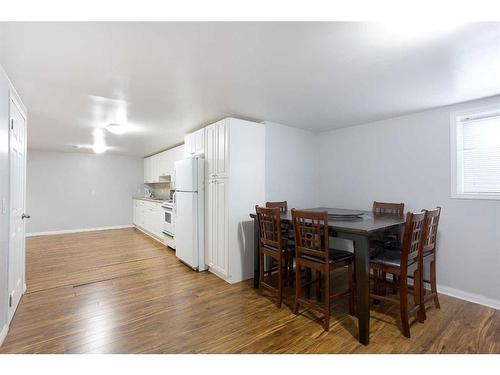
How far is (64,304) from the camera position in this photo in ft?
8.42

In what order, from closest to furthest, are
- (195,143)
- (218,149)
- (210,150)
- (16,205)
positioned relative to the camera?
(16,205), (218,149), (210,150), (195,143)

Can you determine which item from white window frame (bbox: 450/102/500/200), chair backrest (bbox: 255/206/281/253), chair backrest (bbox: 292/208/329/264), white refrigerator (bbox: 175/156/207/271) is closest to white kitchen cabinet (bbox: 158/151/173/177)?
white refrigerator (bbox: 175/156/207/271)

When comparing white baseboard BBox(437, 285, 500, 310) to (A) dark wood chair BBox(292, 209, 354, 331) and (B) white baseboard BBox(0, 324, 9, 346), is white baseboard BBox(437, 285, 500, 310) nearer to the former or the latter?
(A) dark wood chair BBox(292, 209, 354, 331)

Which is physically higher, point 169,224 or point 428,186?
point 428,186

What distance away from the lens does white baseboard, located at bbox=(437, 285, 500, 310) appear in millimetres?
2482

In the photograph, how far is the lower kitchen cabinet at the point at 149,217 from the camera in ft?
17.6

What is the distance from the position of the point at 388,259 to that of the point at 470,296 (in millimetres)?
1315

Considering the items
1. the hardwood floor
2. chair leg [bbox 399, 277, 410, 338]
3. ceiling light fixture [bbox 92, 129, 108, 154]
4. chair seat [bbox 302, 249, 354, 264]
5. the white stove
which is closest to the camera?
the hardwood floor

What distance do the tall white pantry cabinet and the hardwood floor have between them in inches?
11.3

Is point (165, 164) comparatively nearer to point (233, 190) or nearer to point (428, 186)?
point (233, 190)

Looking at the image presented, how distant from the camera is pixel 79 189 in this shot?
662 centimetres

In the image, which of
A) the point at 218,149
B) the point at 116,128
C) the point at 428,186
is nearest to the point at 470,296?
the point at 428,186
